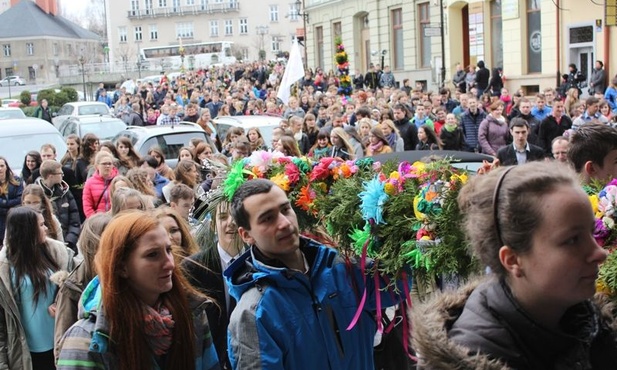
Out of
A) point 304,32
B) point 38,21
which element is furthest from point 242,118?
point 38,21

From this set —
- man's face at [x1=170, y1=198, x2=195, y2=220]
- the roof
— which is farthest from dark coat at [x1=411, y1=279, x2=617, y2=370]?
the roof

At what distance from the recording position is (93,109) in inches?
1188

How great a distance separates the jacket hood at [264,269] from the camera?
3.71m

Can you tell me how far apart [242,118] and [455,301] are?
15936 mm

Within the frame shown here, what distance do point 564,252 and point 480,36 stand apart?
28.6 metres

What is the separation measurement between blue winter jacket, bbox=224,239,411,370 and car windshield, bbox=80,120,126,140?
16742 millimetres

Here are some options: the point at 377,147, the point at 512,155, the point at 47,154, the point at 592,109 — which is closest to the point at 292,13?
the point at 592,109

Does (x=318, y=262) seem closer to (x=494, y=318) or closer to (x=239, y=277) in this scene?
(x=239, y=277)

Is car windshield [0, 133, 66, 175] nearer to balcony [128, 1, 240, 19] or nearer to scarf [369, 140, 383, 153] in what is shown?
scarf [369, 140, 383, 153]

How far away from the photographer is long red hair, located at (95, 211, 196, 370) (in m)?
3.66

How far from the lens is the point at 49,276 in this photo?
5.88m

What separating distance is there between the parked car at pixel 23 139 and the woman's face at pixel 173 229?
978 centimetres

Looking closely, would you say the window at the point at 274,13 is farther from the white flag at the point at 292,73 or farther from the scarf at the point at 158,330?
the scarf at the point at 158,330

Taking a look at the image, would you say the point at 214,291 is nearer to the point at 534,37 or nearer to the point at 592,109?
the point at 592,109
